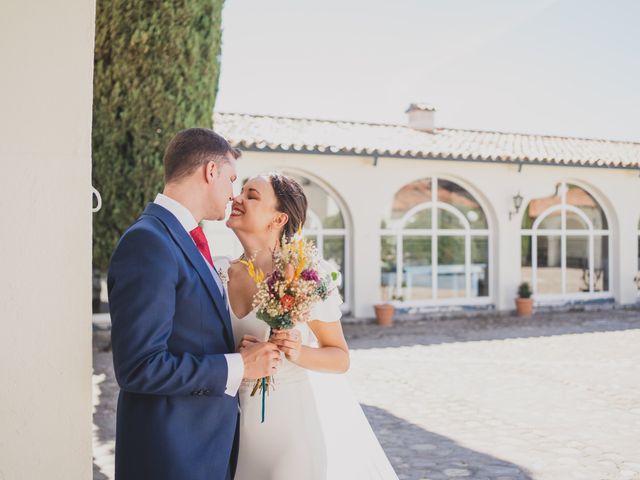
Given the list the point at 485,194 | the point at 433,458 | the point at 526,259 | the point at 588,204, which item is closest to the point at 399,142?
the point at 485,194

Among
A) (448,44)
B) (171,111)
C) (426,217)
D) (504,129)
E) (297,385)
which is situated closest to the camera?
(297,385)

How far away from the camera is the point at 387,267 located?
14.7 metres

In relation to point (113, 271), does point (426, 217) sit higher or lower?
higher

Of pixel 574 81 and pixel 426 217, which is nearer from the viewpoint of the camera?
pixel 426 217

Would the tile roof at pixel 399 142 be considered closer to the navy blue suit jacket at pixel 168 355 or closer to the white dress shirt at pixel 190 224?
the white dress shirt at pixel 190 224

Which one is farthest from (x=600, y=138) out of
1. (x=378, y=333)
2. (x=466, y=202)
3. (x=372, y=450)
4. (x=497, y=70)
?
(x=372, y=450)

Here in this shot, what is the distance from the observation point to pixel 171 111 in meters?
8.97

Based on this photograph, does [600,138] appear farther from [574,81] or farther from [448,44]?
[448,44]

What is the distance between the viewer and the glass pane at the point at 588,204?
16.6 m

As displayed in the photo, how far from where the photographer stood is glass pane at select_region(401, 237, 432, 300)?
1497cm

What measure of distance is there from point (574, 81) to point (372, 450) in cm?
2406

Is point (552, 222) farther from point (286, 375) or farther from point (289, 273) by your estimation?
point (289, 273)

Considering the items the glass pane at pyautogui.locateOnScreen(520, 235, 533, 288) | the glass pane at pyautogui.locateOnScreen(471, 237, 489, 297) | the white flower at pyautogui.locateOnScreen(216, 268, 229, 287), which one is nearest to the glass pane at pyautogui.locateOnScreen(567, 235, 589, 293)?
the glass pane at pyautogui.locateOnScreen(520, 235, 533, 288)

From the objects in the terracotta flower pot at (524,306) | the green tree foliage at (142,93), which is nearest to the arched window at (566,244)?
the terracotta flower pot at (524,306)
